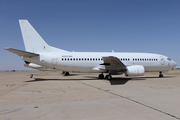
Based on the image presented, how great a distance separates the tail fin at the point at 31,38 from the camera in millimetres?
17297

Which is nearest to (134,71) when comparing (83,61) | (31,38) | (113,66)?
(113,66)

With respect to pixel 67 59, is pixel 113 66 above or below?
below

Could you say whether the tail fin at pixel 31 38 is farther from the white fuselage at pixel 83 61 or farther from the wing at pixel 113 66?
the wing at pixel 113 66

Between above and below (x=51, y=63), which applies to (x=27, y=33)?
above

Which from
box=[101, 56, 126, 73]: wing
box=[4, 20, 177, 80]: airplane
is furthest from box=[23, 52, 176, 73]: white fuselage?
box=[101, 56, 126, 73]: wing

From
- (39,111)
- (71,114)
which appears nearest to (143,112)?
(71,114)

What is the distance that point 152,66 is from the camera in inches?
785

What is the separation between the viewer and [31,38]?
57.5ft

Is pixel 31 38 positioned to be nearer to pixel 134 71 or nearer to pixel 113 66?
pixel 113 66

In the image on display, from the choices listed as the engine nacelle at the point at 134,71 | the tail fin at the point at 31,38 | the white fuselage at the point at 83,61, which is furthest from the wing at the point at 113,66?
the tail fin at the point at 31,38

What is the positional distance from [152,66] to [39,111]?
18.2 m

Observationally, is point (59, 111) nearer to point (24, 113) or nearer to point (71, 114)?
point (71, 114)

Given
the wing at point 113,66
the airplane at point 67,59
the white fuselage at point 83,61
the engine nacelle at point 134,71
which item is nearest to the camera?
the engine nacelle at point 134,71

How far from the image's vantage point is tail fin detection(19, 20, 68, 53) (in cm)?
1730
